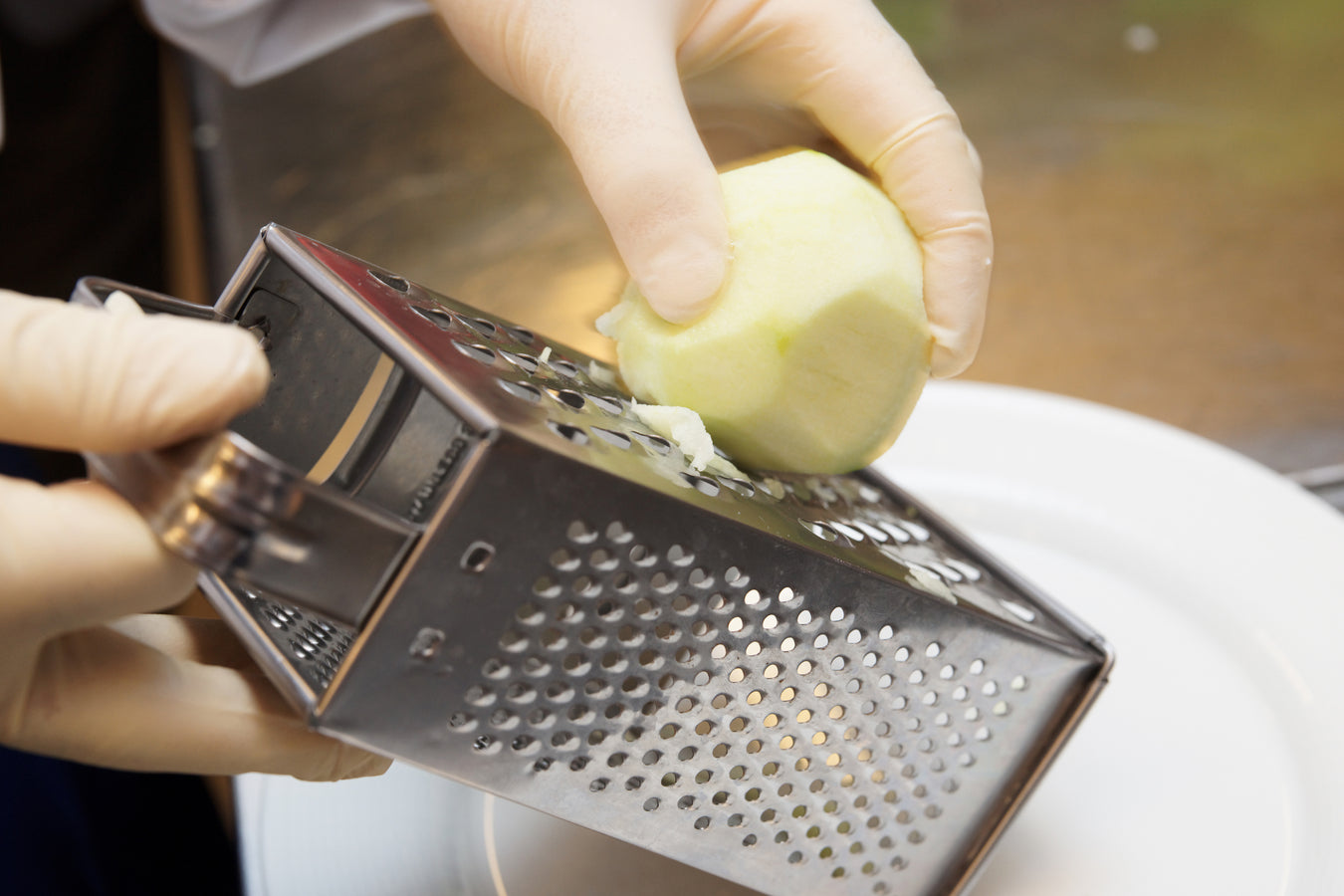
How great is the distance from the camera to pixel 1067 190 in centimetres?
167

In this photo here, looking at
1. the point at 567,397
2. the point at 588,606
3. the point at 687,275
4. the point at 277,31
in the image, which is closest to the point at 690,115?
the point at 687,275

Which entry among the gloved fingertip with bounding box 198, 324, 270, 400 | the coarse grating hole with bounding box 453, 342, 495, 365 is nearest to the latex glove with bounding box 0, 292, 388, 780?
the gloved fingertip with bounding box 198, 324, 270, 400

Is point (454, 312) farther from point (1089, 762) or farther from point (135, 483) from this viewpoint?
point (1089, 762)

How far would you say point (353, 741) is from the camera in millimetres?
531

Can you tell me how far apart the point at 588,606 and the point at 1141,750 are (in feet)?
2.02

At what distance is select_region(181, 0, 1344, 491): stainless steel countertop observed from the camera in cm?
135

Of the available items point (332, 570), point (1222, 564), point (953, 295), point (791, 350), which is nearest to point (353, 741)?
point (332, 570)

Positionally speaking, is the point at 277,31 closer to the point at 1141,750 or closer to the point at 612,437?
the point at 612,437

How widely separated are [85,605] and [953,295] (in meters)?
0.62

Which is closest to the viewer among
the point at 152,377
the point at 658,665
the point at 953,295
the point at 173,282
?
the point at 152,377

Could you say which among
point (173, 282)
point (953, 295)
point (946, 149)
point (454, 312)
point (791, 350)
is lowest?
point (173, 282)

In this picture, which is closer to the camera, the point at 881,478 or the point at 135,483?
the point at 135,483

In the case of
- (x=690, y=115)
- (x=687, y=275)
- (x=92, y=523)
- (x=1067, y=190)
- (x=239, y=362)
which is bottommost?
(x=92, y=523)

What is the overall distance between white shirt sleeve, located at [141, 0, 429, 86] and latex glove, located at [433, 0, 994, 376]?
28.0 inches
